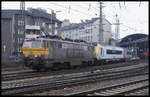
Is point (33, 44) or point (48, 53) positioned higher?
point (33, 44)

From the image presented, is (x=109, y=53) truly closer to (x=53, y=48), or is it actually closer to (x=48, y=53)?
(x=53, y=48)

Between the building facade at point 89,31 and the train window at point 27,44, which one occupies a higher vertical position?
the building facade at point 89,31

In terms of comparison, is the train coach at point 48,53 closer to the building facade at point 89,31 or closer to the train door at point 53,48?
the train door at point 53,48

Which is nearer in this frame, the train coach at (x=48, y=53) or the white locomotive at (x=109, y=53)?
the train coach at (x=48, y=53)

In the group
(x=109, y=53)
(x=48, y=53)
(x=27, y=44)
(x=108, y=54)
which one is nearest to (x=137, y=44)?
(x=109, y=53)

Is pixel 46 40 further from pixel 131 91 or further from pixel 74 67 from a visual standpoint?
pixel 131 91

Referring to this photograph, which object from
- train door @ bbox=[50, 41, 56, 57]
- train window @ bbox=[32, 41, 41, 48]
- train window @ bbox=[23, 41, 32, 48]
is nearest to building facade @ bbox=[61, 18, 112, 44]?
train door @ bbox=[50, 41, 56, 57]

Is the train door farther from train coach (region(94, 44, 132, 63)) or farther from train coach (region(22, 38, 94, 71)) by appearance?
train coach (region(94, 44, 132, 63))

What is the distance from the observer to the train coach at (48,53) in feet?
66.4

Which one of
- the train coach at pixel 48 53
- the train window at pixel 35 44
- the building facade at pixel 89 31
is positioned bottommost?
the train coach at pixel 48 53

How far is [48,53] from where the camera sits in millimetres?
20641

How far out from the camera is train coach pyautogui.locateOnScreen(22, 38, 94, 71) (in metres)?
20.2

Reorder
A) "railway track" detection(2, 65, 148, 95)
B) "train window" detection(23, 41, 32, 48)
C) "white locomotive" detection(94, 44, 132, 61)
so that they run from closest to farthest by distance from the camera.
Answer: "railway track" detection(2, 65, 148, 95) < "train window" detection(23, 41, 32, 48) < "white locomotive" detection(94, 44, 132, 61)

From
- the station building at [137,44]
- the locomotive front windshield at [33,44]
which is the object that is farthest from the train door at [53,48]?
the station building at [137,44]
